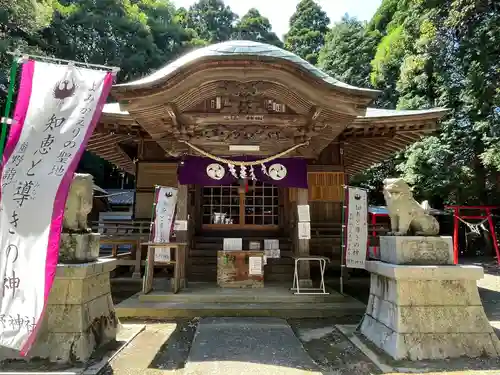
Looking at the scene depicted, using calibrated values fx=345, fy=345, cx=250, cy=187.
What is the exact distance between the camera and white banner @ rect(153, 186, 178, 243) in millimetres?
7410

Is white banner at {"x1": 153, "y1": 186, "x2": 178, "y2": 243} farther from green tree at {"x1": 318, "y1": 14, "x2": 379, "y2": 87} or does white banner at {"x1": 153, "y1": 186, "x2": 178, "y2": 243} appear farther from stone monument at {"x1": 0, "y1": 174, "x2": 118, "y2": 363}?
green tree at {"x1": 318, "y1": 14, "x2": 379, "y2": 87}

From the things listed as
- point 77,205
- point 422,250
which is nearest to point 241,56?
point 77,205

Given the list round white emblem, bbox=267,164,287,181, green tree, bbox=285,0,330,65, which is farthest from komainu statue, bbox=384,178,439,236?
green tree, bbox=285,0,330,65

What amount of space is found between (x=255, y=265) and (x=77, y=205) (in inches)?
169

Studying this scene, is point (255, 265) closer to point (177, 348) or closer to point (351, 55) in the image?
point (177, 348)

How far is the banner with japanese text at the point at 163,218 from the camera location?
740 centimetres

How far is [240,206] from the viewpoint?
10617mm

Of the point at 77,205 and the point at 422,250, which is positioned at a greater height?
the point at 77,205

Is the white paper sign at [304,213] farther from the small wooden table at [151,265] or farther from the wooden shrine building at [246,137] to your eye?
the small wooden table at [151,265]

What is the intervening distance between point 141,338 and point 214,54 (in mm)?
4535

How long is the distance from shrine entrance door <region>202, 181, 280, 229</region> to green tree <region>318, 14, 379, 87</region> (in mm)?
17590

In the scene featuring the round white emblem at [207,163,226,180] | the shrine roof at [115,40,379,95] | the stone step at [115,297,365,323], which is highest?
the shrine roof at [115,40,379,95]

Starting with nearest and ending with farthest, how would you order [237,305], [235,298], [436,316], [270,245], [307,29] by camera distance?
[436,316] → [237,305] → [235,298] → [270,245] → [307,29]

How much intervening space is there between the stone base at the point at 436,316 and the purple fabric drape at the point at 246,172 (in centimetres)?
368
